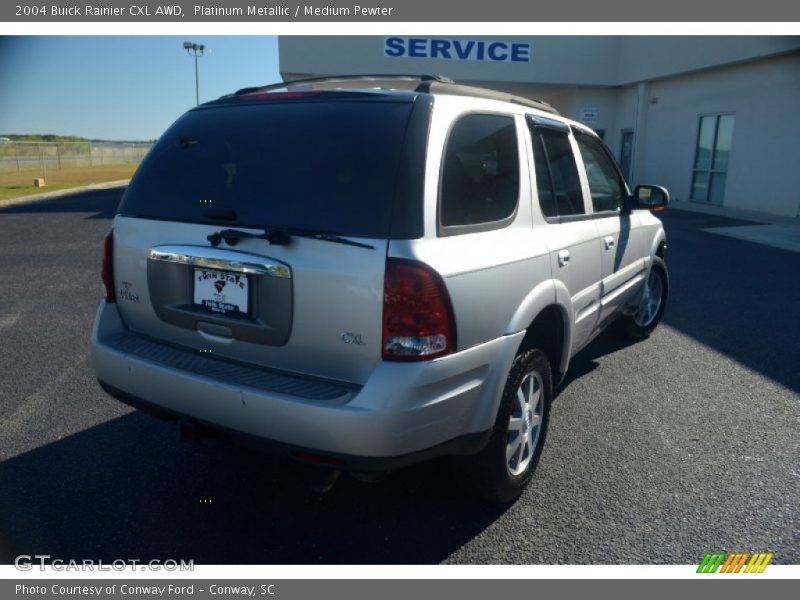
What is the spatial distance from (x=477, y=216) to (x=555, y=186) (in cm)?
95

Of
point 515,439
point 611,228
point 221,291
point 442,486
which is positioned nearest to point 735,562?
point 515,439

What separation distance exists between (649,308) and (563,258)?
2823 millimetres

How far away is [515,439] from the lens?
9.89 feet

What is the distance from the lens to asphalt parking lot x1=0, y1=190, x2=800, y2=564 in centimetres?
270

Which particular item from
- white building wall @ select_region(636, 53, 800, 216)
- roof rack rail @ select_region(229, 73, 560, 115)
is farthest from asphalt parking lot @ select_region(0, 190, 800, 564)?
white building wall @ select_region(636, 53, 800, 216)

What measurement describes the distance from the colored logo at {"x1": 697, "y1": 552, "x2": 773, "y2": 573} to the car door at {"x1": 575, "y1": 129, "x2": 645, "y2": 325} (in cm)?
176

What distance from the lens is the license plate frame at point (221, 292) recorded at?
254cm

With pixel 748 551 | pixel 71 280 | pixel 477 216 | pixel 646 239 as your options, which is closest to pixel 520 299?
pixel 477 216

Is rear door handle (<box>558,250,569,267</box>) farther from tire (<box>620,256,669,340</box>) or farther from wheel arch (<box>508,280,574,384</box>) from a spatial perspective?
tire (<box>620,256,669,340</box>)

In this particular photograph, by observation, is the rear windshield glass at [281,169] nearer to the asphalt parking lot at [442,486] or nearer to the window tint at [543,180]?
the window tint at [543,180]

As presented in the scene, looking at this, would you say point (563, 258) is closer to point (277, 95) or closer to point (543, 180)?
point (543, 180)

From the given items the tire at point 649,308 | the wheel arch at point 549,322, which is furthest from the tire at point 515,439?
the tire at point 649,308
